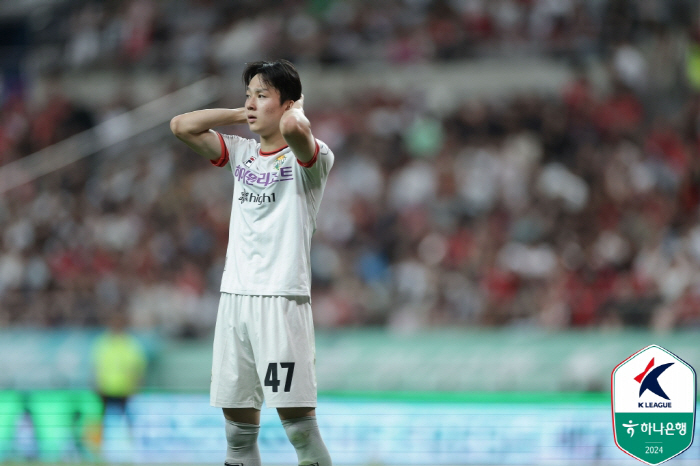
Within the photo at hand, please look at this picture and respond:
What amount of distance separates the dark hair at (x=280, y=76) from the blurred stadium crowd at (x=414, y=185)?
5998 mm

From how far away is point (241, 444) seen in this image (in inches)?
181

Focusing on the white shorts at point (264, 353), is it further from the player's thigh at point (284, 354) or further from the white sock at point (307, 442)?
the white sock at point (307, 442)

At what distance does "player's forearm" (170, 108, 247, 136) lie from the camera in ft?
15.1

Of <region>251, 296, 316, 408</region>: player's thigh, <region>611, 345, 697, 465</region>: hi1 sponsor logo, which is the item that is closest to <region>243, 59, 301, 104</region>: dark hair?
<region>251, 296, 316, 408</region>: player's thigh

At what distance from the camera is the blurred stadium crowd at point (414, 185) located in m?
10.7

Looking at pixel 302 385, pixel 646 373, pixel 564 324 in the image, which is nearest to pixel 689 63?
pixel 564 324

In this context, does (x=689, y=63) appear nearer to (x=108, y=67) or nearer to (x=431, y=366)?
(x=431, y=366)

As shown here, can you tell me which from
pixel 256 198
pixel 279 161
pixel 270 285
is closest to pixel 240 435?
pixel 270 285

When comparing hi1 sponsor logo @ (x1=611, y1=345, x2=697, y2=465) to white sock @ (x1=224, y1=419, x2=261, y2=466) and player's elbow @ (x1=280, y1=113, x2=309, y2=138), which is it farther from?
player's elbow @ (x1=280, y1=113, x2=309, y2=138)

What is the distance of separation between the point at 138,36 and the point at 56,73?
1.44 m

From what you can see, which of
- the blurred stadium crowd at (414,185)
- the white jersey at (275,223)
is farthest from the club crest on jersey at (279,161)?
the blurred stadium crowd at (414,185)

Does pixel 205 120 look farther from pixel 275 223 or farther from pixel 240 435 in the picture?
A: pixel 240 435

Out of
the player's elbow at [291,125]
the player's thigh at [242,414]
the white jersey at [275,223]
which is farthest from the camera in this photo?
the player's thigh at [242,414]

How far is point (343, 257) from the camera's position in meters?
11.7
